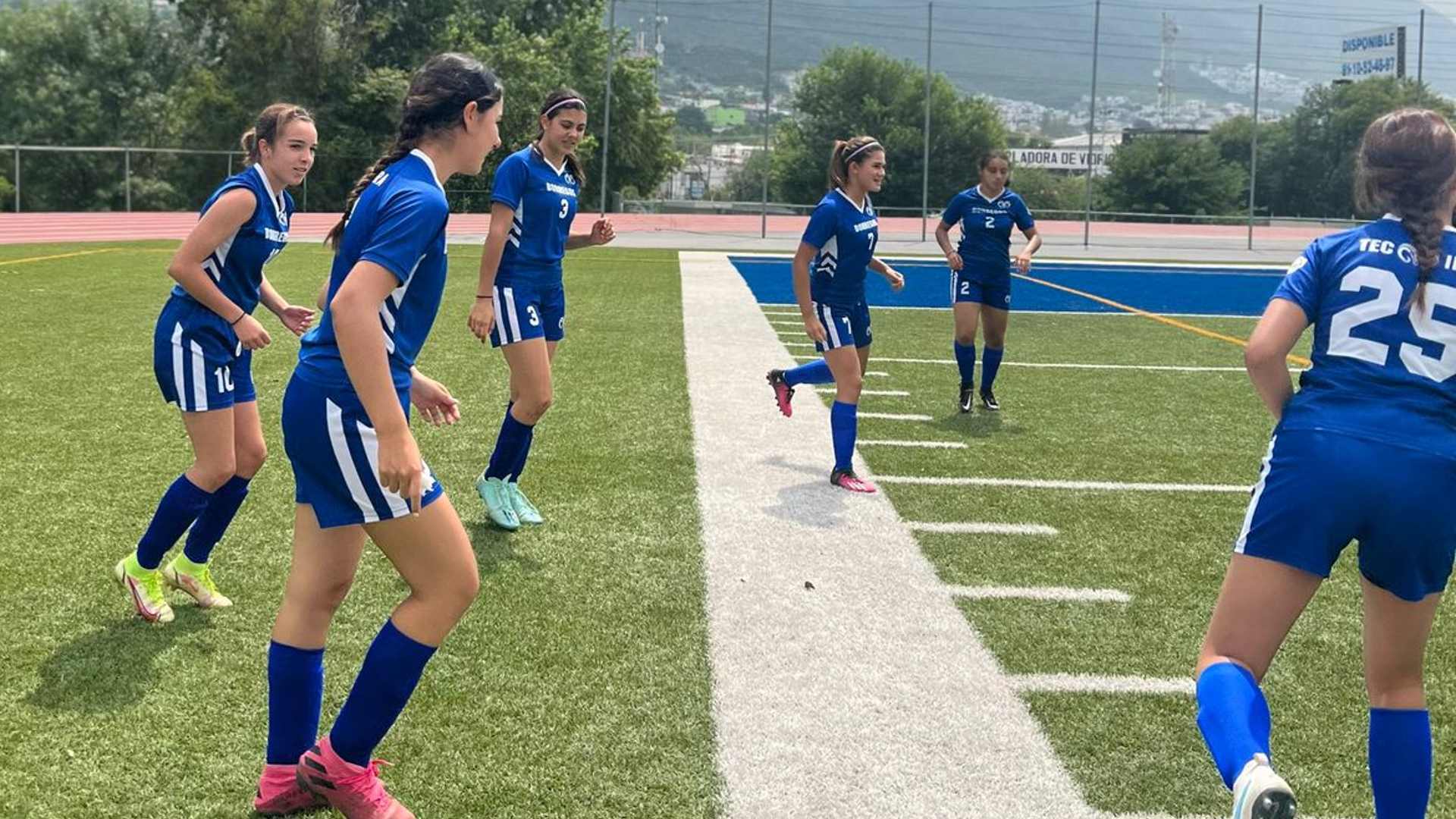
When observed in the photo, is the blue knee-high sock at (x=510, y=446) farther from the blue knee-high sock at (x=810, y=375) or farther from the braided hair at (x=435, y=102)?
the braided hair at (x=435, y=102)

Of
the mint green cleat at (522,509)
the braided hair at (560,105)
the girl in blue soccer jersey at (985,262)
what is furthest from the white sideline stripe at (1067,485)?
the braided hair at (560,105)

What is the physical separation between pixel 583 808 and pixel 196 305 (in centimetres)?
236

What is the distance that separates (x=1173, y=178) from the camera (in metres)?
58.5

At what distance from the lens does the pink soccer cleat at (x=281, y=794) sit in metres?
3.03

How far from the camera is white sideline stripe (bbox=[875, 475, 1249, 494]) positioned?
688 centimetres

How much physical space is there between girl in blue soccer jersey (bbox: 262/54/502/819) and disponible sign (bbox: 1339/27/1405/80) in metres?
88.9

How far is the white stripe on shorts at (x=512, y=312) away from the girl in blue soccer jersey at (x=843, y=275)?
1681 mm

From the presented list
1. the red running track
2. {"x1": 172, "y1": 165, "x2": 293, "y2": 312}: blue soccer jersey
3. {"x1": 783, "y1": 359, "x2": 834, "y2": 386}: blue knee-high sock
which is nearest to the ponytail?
{"x1": 783, "y1": 359, "x2": 834, "y2": 386}: blue knee-high sock

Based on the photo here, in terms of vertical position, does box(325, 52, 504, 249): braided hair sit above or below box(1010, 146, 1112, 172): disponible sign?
below

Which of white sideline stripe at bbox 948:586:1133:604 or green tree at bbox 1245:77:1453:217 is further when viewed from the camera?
green tree at bbox 1245:77:1453:217

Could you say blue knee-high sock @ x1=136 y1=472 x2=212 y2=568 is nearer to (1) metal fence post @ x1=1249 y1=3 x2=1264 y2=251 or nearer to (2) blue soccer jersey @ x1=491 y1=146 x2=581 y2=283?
(2) blue soccer jersey @ x1=491 y1=146 x2=581 y2=283

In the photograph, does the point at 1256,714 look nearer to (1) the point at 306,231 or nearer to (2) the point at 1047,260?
(2) the point at 1047,260

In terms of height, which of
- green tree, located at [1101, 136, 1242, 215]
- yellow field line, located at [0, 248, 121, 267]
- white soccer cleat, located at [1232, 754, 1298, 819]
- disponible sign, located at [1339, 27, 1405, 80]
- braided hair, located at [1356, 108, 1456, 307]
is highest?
disponible sign, located at [1339, 27, 1405, 80]

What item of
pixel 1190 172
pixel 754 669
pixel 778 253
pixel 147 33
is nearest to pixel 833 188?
pixel 754 669
